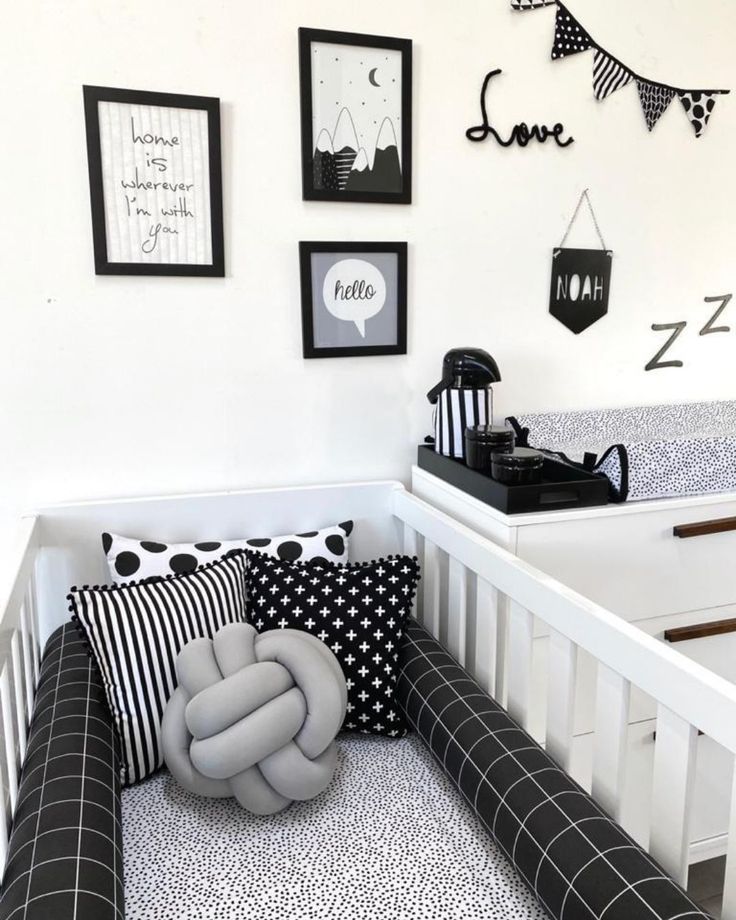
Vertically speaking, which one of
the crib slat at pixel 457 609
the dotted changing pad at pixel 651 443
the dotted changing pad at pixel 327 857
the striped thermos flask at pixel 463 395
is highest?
the striped thermos flask at pixel 463 395

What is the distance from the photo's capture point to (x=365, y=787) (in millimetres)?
1229

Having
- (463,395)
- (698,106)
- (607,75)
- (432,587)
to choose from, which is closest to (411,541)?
(432,587)

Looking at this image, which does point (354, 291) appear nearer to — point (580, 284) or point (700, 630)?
point (580, 284)

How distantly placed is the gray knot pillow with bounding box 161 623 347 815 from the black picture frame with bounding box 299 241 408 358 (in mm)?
696

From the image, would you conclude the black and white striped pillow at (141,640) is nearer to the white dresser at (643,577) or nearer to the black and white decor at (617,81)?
the white dresser at (643,577)

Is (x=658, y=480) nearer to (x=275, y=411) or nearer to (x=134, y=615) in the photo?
(x=275, y=411)

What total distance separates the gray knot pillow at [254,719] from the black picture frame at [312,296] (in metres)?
0.70

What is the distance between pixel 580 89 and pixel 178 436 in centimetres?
121

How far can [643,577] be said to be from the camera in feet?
4.87

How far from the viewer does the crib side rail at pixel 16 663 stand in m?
0.98

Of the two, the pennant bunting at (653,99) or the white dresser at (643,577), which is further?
the pennant bunting at (653,99)

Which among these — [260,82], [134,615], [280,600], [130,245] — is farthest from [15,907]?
[260,82]

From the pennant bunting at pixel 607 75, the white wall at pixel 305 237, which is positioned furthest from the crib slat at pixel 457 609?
the pennant bunting at pixel 607 75

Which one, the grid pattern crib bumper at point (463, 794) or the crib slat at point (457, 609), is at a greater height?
the crib slat at point (457, 609)
